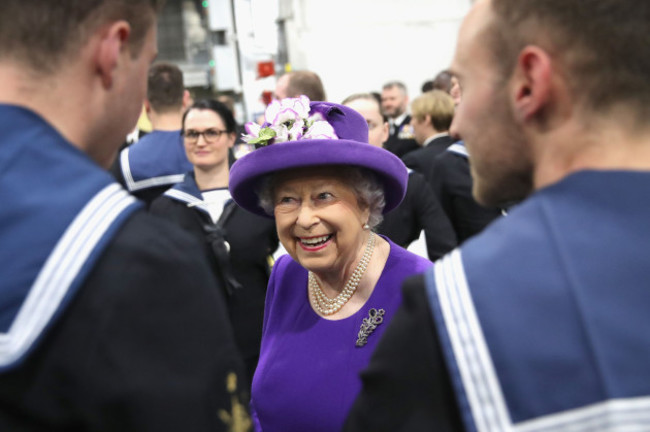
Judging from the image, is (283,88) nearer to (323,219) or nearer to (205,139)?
(205,139)

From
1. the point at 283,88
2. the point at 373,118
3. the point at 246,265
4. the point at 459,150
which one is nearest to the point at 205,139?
the point at 283,88

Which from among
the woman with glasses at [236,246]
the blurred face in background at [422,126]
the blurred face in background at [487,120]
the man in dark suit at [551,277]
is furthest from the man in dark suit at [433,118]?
the man in dark suit at [551,277]

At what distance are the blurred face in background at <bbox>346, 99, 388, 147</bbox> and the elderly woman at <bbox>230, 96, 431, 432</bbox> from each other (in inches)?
76.9

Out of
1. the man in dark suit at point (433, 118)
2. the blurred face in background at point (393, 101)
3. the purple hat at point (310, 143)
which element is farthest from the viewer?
the blurred face in background at point (393, 101)

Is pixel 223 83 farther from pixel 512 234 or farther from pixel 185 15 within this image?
pixel 512 234

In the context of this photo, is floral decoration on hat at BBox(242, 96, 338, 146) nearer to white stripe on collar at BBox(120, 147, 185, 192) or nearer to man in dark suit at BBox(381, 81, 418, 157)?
white stripe on collar at BBox(120, 147, 185, 192)

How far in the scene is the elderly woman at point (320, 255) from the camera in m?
2.48

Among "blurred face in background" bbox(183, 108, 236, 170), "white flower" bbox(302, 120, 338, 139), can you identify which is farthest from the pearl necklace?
"blurred face in background" bbox(183, 108, 236, 170)

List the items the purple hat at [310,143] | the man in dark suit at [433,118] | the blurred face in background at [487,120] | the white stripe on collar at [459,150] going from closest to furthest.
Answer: the blurred face in background at [487,120], the purple hat at [310,143], the white stripe on collar at [459,150], the man in dark suit at [433,118]

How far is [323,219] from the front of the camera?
275 cm

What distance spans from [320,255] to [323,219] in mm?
138

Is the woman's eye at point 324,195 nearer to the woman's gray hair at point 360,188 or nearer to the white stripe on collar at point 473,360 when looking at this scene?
the woman's gray hair at point 360,188

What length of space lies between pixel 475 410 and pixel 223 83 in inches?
618

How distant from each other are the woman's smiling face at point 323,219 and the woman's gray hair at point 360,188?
0.06ft
